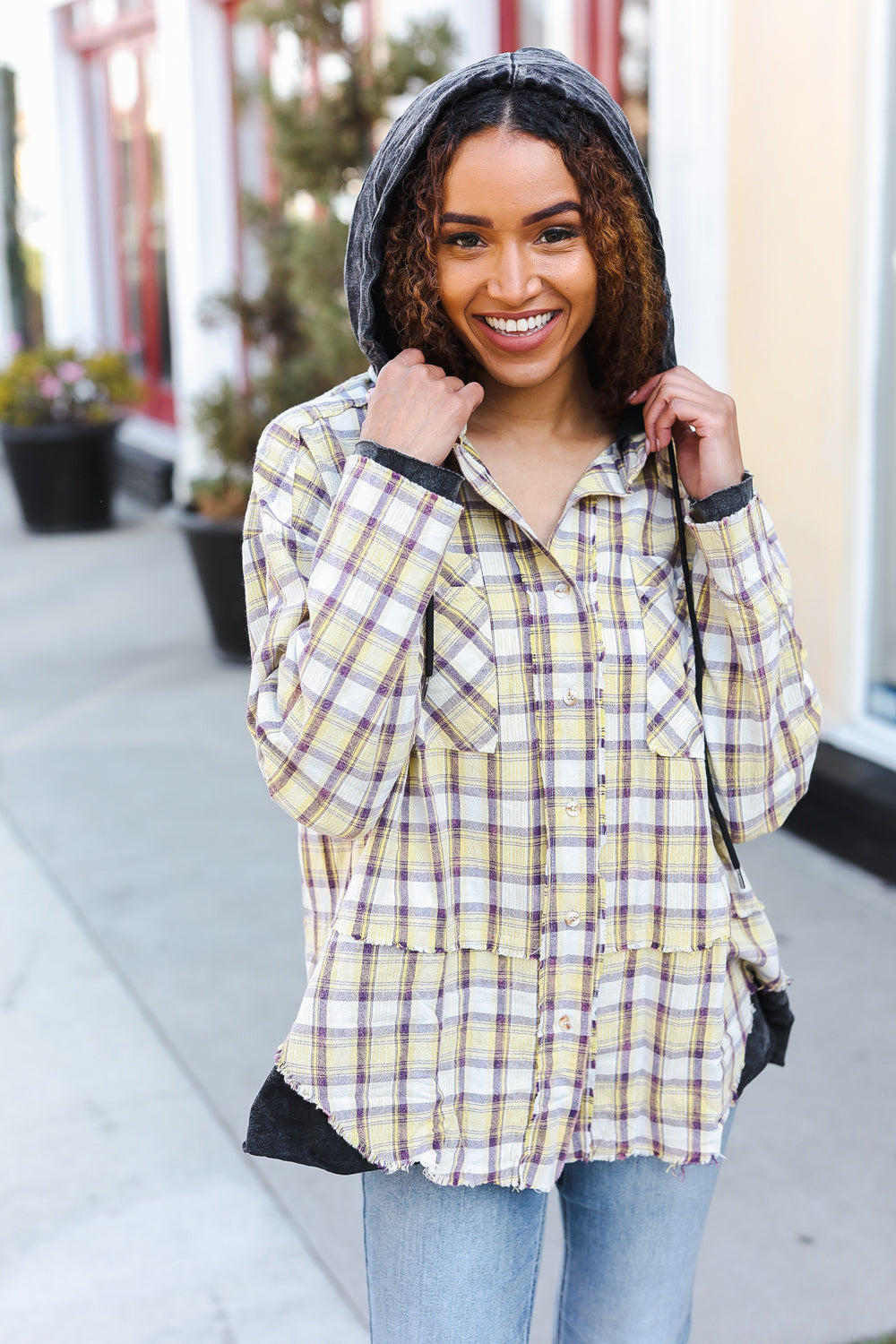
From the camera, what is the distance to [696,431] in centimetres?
154

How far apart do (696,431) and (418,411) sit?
302mm

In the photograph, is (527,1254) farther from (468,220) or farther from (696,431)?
(468,220)

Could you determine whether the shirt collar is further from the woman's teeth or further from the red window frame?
the red window frame

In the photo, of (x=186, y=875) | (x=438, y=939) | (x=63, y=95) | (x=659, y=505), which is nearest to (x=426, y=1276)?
(x=438, y=939)

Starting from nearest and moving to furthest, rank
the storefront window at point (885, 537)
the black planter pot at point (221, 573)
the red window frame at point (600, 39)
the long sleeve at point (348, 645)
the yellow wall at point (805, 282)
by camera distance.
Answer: the long sleeve at point (348, 645), the yellow wall at point (805, 282), the storefront window at point (885, 537), the red window frame at point (600, 39), the black planter pot at point (221, 573)

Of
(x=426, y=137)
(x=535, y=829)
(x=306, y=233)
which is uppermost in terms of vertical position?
(x=306, y=233)

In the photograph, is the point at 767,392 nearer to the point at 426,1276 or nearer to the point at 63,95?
the point at 426,1276

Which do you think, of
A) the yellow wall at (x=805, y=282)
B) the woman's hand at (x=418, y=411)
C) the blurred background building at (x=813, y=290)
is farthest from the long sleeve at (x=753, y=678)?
the yellow wall at (x=805, y=282)

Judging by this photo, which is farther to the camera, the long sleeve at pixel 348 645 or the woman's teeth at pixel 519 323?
the woman's teeth at pixel 519 323

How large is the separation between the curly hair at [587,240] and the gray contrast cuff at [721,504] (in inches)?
6.8

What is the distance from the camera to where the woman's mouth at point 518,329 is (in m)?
1.48

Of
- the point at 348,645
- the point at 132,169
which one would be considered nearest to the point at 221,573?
the point at 348,645

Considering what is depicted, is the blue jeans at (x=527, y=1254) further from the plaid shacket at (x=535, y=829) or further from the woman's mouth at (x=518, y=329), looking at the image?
the woman's mouth at (x=518, y=329)

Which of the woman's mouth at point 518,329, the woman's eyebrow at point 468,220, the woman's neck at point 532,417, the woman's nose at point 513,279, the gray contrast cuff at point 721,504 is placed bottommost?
the gray contrast cuff at point 721,504
